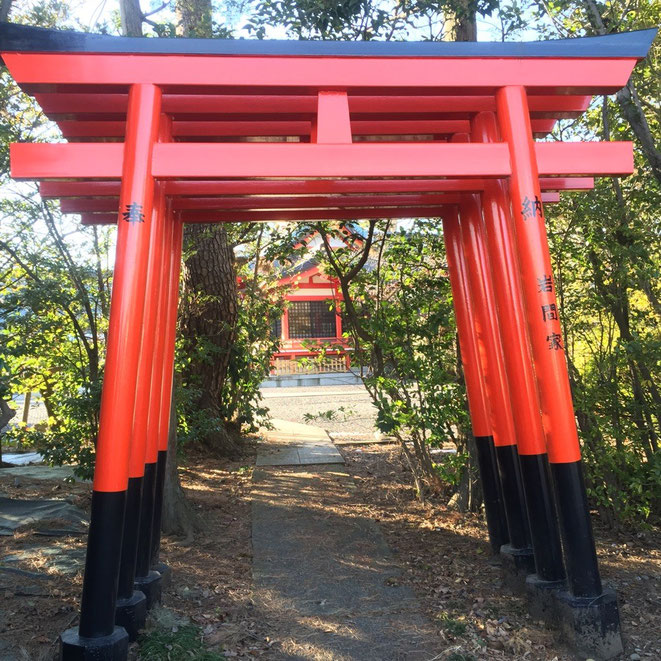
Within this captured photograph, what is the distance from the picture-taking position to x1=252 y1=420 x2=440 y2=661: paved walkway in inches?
134

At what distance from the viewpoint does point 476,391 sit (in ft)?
14.9

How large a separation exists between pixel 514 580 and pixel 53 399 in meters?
4.77

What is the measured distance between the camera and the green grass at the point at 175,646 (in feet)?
10.4

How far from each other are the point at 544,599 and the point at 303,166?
2926 mm

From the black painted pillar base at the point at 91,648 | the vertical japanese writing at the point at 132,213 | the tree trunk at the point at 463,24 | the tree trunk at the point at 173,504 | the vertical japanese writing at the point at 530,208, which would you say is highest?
the tree trunk at the point at 463,24

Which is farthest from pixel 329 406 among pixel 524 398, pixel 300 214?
pixel 524 398

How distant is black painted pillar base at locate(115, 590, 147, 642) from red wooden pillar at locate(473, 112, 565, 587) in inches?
96.5

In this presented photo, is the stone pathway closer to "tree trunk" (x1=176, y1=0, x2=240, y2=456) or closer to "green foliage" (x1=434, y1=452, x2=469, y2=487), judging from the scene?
"tree trunk" (x1=176, y1=0, x2=240, y2=456)

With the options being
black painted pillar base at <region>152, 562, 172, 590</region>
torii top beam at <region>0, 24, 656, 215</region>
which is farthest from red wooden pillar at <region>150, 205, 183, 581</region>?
torii top beam at <region>0, 24, 656, 215</region>

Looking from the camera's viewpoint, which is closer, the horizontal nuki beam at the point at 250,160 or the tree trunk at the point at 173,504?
the horizontal nuki beam at the point at 250,160

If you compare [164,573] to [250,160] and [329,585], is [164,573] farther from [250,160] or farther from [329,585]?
[250,160]

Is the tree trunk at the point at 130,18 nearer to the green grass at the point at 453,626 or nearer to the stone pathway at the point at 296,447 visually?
the green grass at the point at 453,626

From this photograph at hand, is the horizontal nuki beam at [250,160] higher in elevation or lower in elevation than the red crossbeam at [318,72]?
lower

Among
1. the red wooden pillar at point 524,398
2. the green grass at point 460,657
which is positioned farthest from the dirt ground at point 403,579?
the red wooden pillar at point 524,398
